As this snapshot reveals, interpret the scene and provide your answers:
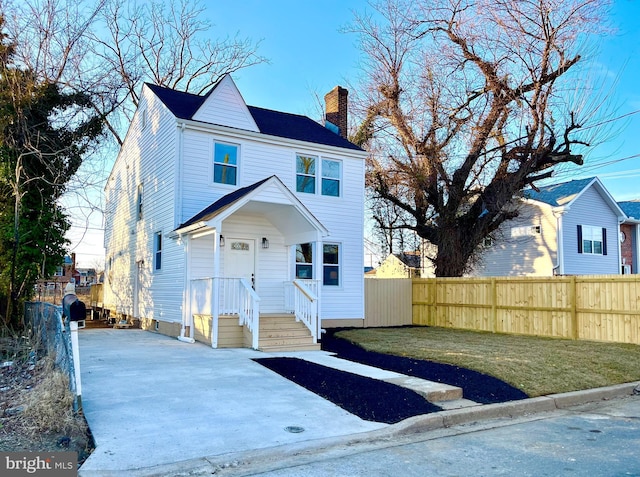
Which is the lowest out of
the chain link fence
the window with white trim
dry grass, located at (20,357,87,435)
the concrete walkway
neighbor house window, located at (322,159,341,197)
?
the concrete walkway

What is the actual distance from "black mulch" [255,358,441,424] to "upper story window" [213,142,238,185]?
6709mm

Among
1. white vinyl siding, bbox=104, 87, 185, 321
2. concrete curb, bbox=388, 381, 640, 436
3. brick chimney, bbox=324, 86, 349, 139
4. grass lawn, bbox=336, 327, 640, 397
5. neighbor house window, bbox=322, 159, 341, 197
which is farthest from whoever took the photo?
brick chimney, bbox=324, 86, 349, 139

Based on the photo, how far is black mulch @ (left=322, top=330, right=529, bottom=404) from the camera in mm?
6812

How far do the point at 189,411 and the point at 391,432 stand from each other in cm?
237

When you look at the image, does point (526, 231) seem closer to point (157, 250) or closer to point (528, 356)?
point (528, 356)

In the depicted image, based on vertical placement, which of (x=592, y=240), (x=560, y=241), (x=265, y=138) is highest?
(x=265, y=138)

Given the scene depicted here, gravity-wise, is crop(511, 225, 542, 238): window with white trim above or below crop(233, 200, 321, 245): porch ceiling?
above

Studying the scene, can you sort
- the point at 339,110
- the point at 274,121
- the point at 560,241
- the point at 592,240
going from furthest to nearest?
the point at 592,240 → the point at 560,241 → the point at 339,110 → the point at 274,121

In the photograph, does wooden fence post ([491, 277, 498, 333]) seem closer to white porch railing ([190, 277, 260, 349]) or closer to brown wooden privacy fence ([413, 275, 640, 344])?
brown wooden privacy fence ([413, 275, 640, 344])

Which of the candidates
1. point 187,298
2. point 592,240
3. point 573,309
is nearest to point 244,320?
point 187,298

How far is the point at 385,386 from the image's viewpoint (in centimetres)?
696

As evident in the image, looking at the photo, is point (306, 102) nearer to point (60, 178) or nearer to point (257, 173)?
Result: point (257, 173)

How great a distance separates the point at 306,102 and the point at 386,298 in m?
14.4

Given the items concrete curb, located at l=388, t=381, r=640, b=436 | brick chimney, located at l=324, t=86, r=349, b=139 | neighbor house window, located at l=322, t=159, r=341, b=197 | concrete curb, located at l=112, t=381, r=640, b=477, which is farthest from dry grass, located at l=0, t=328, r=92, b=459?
brick chimney, located at l=324, t=86, r=349, b=139
